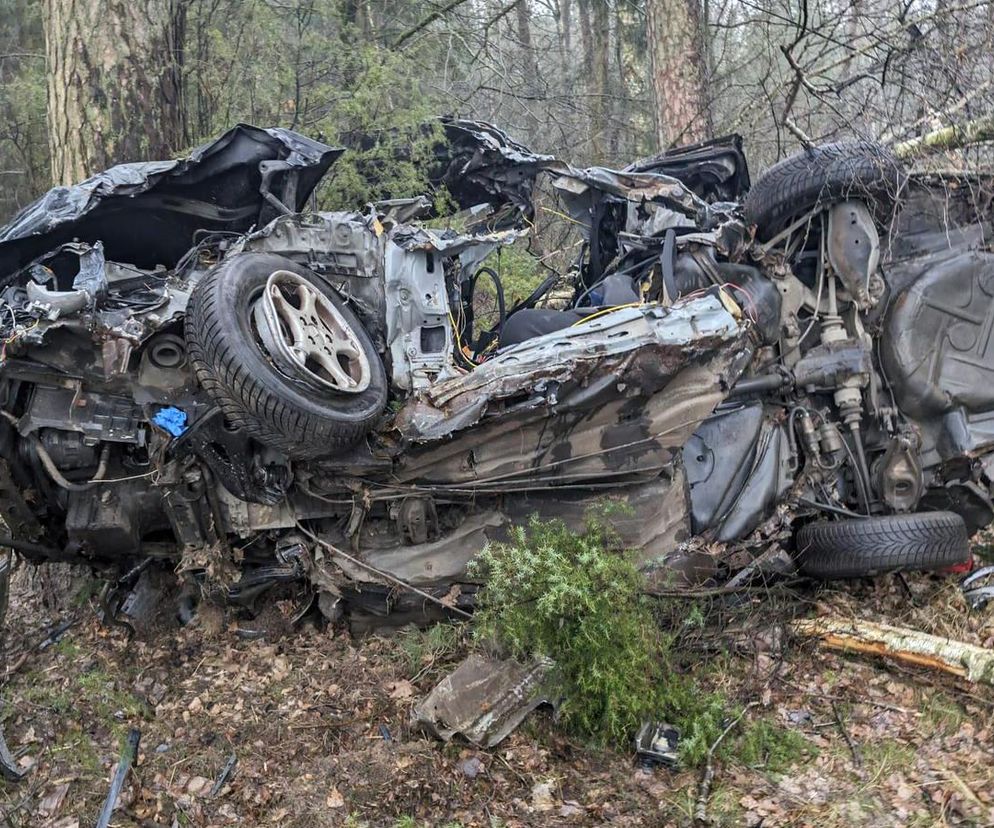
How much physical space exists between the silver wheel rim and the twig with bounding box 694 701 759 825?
2.04 m

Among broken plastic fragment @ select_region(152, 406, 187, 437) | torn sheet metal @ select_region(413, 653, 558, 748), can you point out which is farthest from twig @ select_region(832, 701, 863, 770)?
broken plastic fragment @ select_region(152, 406, 187, 437)

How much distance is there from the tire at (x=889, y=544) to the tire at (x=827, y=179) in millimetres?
1648

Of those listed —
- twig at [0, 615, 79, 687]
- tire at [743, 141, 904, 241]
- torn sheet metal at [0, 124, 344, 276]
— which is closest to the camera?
torn sheet metal at [0, 124, 344, 276]

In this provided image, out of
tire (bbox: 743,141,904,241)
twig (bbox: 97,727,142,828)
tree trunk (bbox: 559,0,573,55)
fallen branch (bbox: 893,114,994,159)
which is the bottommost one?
twig (bbox: 97,727,142,828)

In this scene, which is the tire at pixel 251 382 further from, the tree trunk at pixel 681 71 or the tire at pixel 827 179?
the tree trunk at pixel 681 71

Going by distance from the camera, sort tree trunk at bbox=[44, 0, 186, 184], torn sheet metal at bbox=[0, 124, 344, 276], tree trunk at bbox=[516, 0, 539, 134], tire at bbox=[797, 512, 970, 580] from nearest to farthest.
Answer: torn sheet metal at bbox=[0, 124, 344, 276]
tire at bbox=[797, 512, 970, 580]
tree trunk at bbox=[44, 0, 186, 184]
tree trunk at bbox=[516, 0, 539, 134]

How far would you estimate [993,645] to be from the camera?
4.20 meters

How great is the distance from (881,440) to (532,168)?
8.56 ft

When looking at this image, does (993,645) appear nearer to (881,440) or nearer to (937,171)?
(881,440)

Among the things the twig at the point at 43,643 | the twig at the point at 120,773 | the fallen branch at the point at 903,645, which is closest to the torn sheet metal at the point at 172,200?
the twig at the point at 43,643

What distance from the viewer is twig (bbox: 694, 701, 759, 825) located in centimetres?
312

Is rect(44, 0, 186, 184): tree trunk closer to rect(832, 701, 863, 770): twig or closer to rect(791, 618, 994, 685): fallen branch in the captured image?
rect(791, 618, 994, 685): fallen branch

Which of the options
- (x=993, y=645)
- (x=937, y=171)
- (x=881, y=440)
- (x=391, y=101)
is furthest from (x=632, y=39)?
(x=993, y=645)

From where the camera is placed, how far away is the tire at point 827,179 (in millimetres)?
4445
